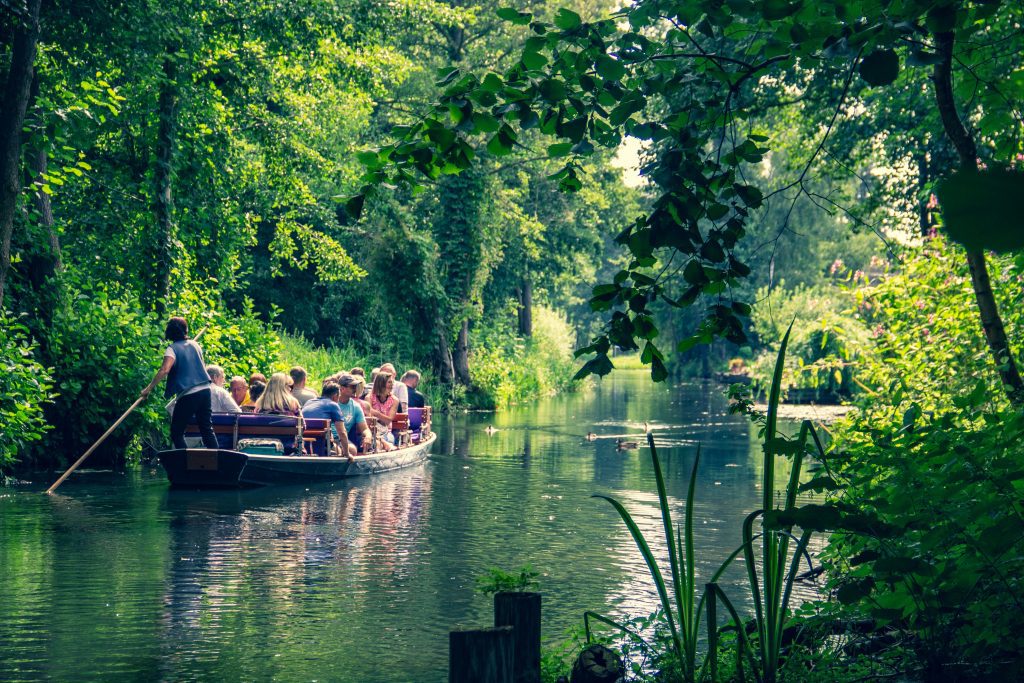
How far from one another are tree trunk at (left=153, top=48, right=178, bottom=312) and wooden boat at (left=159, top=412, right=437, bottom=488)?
4.99m

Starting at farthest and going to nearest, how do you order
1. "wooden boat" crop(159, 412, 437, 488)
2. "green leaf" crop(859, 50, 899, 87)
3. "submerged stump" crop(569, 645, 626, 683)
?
"wooden boat" crop(159, 412, 437, 488), "submerged stump" crop(569, 645, 626, 683), "green leaf" crop(859, 50, 899, 87)

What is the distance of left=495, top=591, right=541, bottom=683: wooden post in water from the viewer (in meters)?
4.98

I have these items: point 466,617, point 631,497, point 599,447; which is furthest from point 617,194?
point 466,617

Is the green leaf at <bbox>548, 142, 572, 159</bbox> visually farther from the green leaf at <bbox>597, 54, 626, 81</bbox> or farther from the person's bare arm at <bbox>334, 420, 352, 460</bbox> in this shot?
the person's bare arm at <bbox>334, 420, 352, 460</bbox>

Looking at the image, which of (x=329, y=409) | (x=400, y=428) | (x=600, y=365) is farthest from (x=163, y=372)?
(x=600, y=365)

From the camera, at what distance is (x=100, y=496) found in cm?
1420

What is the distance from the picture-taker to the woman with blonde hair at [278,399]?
1642cm

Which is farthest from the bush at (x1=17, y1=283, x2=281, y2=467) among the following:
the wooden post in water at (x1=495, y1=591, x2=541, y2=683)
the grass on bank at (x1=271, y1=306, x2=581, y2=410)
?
the wooden post in water at (x1=495, y1=591, x2=541, y2=683)

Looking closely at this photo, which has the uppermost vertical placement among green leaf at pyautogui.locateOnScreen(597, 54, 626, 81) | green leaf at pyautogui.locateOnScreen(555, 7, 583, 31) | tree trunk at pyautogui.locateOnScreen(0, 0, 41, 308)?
tree trunk at pyautogui.locateOnScreen(0, 0, 41, 308)

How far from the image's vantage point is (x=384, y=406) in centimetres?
1870

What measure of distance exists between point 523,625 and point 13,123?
8600mm

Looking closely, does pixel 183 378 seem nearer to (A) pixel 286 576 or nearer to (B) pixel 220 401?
(B) pixel 220 401

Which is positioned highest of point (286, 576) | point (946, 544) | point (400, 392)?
point (400, 392)

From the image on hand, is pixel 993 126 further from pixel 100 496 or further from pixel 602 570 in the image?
pixel 100 496
